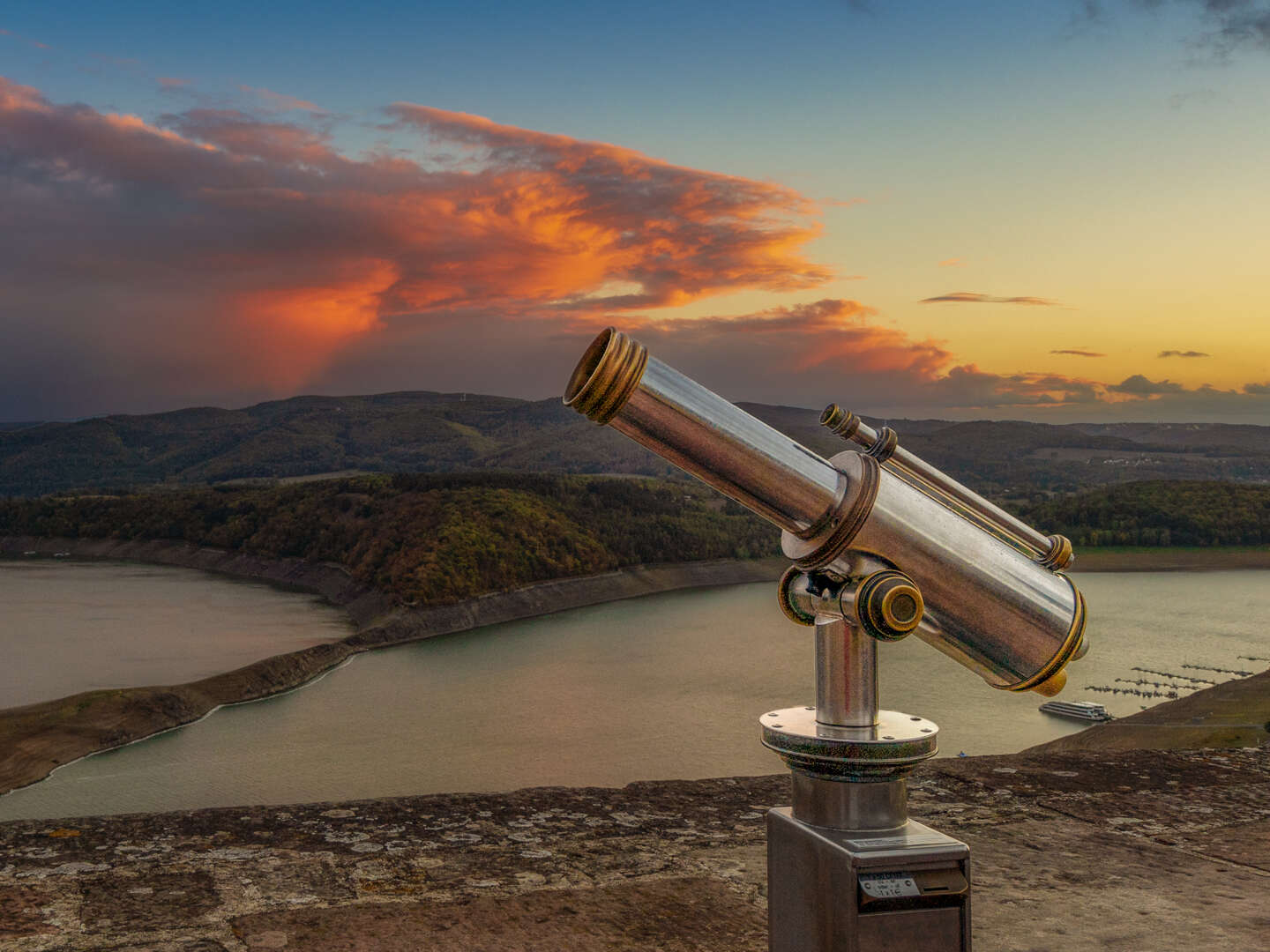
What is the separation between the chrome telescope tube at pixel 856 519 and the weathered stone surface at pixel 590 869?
1619 millimetres

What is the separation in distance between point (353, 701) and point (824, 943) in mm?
31162

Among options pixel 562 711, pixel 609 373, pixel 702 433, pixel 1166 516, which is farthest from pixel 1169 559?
pixel 609 373

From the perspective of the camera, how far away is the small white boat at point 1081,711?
2667 cm

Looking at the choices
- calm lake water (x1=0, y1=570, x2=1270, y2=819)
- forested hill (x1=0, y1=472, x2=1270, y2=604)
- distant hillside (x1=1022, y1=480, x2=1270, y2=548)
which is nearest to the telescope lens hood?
calm lake water (x1=0, y1=570, x2=1270, y2=819)

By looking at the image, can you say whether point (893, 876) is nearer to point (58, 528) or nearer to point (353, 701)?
point (353, 701)

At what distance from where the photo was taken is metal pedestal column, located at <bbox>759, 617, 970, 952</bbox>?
6.31ft

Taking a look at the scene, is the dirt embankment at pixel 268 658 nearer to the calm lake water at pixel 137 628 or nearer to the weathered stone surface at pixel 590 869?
the calm lake water at pixel 137 628

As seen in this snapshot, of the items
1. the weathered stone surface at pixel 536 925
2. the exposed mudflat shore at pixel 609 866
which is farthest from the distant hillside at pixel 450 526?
the weathered stone surface at pixel 536 925

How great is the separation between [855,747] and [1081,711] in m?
27.5

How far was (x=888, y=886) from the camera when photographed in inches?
75.3

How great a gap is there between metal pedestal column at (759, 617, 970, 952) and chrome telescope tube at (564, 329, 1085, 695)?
6.5 inches

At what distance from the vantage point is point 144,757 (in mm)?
24953

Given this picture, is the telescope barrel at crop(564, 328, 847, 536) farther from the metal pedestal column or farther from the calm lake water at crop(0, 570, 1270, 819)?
the calm lake water at crop(0, 570, 1270, 819)

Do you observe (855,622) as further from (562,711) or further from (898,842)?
(562,711)
